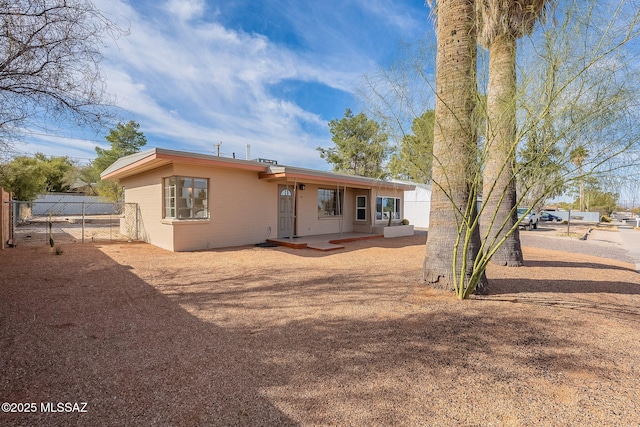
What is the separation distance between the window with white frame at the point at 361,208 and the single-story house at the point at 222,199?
37.9 inches

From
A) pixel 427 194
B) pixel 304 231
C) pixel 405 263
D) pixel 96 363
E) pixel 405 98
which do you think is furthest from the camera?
pixel 427 194

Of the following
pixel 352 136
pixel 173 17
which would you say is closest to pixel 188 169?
pixel 173 17

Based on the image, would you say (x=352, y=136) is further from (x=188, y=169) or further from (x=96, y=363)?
(x=96, y=363)

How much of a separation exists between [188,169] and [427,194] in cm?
1752

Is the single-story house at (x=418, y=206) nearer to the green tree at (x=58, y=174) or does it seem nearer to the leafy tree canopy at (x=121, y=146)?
the leafy tree canopy at (x=121, y=146)

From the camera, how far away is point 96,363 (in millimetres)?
2891

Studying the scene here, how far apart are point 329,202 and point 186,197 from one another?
696cm

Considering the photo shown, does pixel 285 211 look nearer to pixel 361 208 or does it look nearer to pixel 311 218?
pixel 311 218

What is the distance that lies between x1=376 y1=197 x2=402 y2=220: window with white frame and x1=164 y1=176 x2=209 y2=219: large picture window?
30.3 ft

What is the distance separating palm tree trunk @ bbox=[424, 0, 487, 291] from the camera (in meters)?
4.88

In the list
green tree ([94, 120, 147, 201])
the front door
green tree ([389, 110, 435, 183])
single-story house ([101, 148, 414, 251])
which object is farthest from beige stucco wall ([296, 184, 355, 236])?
green tree ([94, 120, 147, 201])

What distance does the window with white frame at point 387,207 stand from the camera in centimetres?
1602

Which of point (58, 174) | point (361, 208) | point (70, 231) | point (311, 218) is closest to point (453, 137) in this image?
point (311, 218)

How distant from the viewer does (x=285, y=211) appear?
12.7 metres
